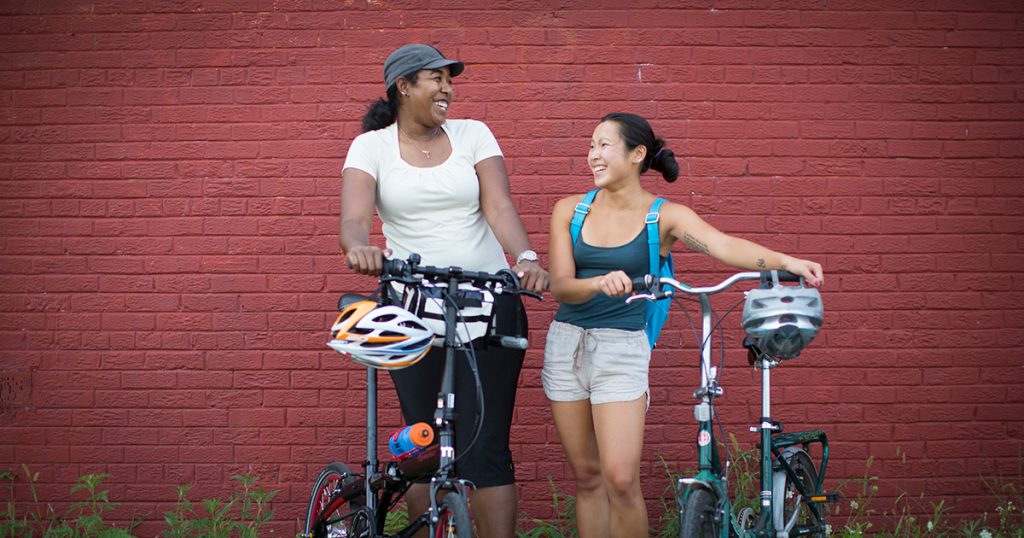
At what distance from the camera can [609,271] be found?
417cm

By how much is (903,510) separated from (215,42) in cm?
442

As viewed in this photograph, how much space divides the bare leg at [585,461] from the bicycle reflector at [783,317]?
2.77 ft

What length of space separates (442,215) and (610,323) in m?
0.80

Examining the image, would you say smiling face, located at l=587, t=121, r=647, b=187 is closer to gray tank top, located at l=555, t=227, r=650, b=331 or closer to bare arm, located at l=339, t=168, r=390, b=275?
gray tank top, located at l=555, t=227, r=650, b=331

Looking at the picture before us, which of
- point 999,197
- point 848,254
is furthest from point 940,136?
point 848,254

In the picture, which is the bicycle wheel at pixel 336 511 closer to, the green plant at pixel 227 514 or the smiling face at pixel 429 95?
the green plant at pixel 227 514

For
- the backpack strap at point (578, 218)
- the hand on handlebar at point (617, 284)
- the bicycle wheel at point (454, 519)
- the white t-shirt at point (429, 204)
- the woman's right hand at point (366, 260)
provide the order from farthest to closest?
the backpack strap at point (578, 218) < the white t-shirt at point (429, 204) < the hand on handlebar at point (617, 284) < the woman's right hand at point (366, 260) < the bicycle wheel at point (454, 519)

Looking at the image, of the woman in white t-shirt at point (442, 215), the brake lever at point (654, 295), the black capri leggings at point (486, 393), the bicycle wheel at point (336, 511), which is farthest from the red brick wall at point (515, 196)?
the brake lever at point (654, 295)

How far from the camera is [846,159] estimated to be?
5.59 m

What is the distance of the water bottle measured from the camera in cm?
367

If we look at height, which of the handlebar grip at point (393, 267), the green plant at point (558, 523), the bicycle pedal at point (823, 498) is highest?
the handlebar grip at point (393, 267)

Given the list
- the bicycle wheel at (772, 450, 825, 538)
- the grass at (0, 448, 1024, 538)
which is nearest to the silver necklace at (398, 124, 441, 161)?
the bicycle wheel at (772, 450, 825, 538)

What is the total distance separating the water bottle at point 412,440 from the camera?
367 cm

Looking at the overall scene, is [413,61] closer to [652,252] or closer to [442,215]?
[442,215]
